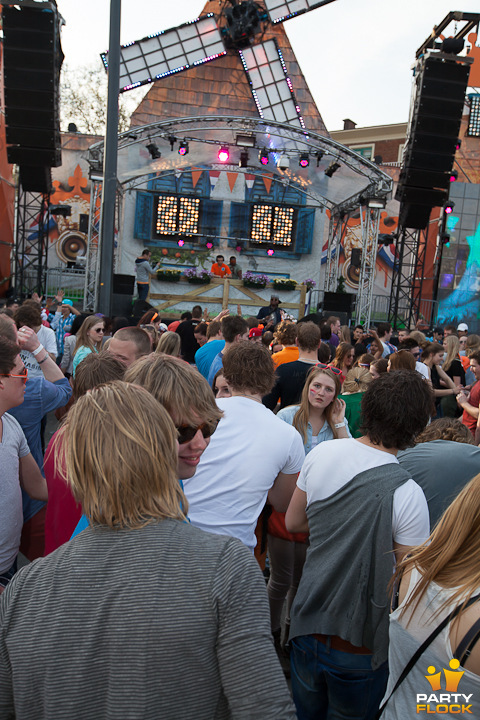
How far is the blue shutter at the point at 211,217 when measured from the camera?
75.3 feet

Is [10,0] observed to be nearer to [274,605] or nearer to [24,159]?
[24,159]

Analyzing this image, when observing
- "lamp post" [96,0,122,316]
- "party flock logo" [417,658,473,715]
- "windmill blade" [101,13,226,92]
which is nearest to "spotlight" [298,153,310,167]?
"windmill blade" [101,13,226,92]

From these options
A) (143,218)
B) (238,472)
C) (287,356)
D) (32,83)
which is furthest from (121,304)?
(238,472)

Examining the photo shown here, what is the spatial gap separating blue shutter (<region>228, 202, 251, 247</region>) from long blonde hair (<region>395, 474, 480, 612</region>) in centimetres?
2202

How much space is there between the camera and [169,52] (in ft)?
68.8

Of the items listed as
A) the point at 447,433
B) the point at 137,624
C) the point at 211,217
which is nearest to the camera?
the point at 137,624

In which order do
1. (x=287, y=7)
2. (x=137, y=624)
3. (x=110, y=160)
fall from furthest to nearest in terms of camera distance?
(x=287, y=7) → (x=110, y=160) → (x=137, y=624)

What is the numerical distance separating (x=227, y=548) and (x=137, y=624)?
0.24 m

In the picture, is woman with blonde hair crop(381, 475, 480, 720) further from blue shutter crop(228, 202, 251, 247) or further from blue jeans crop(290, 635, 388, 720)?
Result: blue shutter crop(228, 202, 251, 247)

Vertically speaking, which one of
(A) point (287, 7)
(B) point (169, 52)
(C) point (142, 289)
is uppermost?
(A) point (287, 7)

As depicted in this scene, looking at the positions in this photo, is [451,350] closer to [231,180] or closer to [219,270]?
[219,270]

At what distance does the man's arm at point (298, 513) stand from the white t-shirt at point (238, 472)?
171mm

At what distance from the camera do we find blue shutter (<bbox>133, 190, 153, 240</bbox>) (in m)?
22.6

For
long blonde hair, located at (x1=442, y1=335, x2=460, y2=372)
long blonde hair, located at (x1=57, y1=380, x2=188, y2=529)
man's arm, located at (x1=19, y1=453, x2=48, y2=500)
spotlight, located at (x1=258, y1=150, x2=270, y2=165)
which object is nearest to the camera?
long blonde hair, located at (x1=57, y1=380, x2=188, y2=529)
